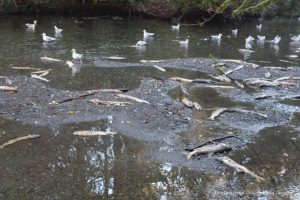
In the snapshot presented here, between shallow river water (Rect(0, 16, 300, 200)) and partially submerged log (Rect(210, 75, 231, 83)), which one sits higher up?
partially submerged log (Rect(210, 75, 231, 83))

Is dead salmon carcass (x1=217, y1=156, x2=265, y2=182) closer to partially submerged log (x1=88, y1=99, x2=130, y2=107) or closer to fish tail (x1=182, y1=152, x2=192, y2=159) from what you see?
fish tail (x1=182, y1=152, x2=192, y2=159)

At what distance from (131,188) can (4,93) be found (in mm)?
7135

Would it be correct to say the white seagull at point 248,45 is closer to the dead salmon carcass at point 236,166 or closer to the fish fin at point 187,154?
the fish fin at point 187,154

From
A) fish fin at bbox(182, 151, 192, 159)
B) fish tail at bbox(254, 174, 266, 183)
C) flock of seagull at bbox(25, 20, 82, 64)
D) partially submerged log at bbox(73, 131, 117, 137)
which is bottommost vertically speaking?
fish tail at bbox(254, 174, 266, 183)

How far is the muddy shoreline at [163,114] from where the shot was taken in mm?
11523

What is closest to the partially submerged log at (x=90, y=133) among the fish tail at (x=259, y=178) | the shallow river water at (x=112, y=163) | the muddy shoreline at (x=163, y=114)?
the shallow river water at (x=112, y=163)

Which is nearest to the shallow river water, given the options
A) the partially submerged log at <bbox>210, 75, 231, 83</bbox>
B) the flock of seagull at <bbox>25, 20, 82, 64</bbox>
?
the flock of seagull at <bbox>25, 20, 82, 64</bbox>

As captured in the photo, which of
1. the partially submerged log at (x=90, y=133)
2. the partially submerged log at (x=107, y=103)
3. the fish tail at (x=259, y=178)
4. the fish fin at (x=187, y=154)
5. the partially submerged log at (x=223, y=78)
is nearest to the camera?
the fish tail at (x=259, y=178)

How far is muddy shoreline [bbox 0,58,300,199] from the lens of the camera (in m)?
11.5

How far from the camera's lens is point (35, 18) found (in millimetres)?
35281

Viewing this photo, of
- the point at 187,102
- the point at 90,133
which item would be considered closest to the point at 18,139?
the point at 90,133

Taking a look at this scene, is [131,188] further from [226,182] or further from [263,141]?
[263,141]

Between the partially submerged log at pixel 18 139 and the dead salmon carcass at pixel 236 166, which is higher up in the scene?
the partially submerged log at pixel 18 139

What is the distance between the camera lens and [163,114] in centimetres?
1323
